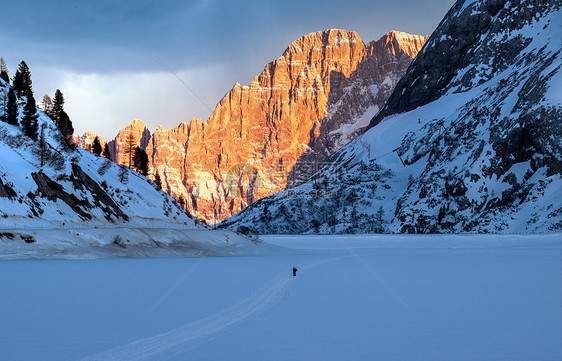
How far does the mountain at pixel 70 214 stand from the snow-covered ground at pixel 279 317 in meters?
17.7

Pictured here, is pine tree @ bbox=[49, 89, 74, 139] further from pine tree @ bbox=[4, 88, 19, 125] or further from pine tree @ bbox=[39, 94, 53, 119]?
pine tree @ bbox=[4, 88, 19, 125]

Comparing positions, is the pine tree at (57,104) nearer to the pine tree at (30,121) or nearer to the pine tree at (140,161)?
the pine tree at (140,161)

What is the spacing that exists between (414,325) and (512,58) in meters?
201

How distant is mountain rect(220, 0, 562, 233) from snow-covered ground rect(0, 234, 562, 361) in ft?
310

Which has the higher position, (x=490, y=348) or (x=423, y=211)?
(x=423, y=211)

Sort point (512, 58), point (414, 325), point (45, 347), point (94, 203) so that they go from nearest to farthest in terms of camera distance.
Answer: point (45, 347) < point (414, 325) < point (94, 203) < point (512, 58)

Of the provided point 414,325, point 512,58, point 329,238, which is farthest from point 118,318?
point 512,58

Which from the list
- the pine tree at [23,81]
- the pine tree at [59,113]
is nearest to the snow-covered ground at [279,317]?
the pine tree at [23,81]

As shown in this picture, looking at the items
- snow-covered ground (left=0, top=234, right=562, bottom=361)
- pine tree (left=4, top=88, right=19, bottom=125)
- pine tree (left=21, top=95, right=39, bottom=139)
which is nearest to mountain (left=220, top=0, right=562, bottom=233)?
snow-covered ground (left=0, top=234, right=562, bottom=361)

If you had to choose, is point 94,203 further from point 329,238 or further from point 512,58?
point 512,58

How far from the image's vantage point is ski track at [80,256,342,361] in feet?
40.1

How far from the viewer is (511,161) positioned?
134625mm

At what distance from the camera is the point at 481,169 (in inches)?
5497

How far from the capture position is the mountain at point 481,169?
124 metres
